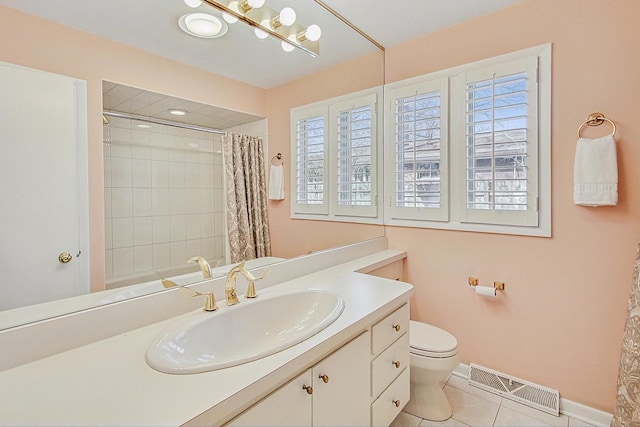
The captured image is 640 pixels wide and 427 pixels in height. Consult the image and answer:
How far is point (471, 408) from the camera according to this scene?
1.72m

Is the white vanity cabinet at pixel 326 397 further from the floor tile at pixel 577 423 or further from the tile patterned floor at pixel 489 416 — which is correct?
the floor tile at pixel 577 423

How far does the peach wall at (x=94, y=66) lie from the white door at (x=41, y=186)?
0.02 metres

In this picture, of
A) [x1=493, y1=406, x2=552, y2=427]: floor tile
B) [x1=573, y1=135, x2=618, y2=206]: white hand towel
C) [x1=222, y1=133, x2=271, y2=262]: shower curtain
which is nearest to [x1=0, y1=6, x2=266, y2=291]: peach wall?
[x1=222, y1=133, x2=271, y2=262]: shower curtain

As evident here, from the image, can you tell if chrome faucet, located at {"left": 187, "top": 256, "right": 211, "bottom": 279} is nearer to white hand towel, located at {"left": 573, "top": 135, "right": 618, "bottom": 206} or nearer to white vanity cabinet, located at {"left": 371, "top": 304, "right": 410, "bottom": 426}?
white vanity cabinet, located at {"left": 371, "top": 304, "right": 410, "bottom": 426}

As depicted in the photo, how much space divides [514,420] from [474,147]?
154cm

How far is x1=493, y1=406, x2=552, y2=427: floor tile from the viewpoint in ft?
5.20

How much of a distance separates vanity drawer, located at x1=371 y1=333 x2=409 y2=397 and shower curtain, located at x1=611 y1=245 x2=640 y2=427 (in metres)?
0.91

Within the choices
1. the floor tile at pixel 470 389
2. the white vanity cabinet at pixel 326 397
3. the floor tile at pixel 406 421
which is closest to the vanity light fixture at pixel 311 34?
the white vanity cabinet at pixel 326 397

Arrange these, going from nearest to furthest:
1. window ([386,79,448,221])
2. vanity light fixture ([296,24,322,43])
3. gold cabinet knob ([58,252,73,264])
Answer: gold cabinet knob ([58,252,73,264]) < vanity light fixture ([296,24,322,43]) < window ([386,79,448,221])

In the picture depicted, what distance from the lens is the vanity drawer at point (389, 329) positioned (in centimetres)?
126

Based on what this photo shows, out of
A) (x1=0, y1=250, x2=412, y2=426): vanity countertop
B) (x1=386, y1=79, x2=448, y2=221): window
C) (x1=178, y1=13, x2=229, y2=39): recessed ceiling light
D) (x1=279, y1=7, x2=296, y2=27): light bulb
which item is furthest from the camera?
(x1=386, y1=79, x2=448, y2=221): window

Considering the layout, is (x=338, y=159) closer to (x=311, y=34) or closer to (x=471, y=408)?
(x=311, y=34)

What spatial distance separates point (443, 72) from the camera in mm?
1994

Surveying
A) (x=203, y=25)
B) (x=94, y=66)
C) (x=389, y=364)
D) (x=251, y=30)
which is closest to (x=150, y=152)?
(x=94, y=66)
